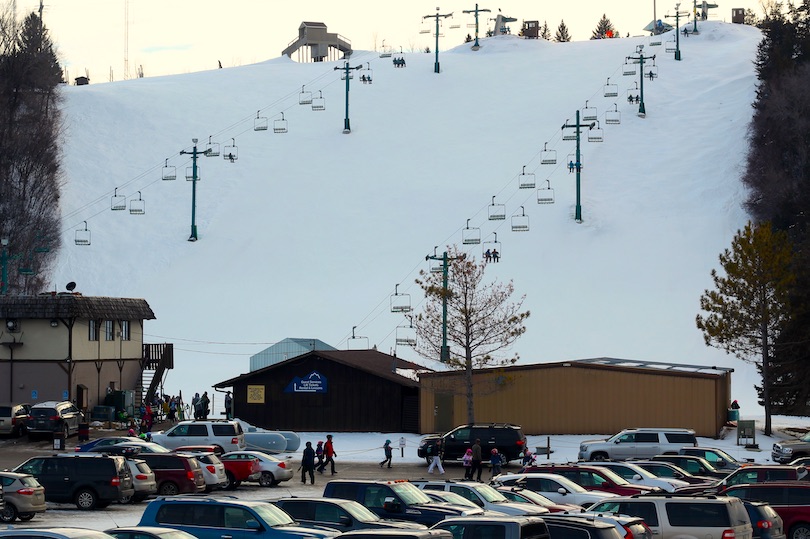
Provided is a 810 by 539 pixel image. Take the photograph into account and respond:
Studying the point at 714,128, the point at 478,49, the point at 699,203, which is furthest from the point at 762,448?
the point at 478,49

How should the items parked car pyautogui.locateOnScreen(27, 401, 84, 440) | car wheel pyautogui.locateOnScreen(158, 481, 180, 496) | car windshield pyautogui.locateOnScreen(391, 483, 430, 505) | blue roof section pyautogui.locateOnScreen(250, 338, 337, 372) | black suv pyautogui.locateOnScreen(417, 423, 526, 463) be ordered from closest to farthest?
car windshield pyautogui.locateOnScreen(391, 483, 430, 505)
car wheel pyautogui.locateOnScreen(158, 481, 180, 496)
black suv pyautogui.locateOnScreen(417, 423, 526, 463)
parked car pyautogui.locateOnScreen(27, 401, 84, 440)
blue roof section pyautogui.locateOnScreen(250, 338, 337, 372)

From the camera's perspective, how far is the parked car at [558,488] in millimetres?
25469

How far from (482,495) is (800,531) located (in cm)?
609

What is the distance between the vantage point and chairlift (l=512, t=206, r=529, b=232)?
74.2m

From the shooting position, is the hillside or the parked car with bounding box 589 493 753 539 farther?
the hillside

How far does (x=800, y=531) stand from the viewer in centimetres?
2339

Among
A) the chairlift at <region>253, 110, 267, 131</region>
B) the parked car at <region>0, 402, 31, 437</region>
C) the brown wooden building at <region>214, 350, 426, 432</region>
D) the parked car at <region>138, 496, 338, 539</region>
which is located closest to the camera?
the parked car at <region>138, 496, 338, 539</region>

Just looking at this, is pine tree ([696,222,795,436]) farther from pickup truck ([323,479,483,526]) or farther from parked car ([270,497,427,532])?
parked car ([270,497,427,532])

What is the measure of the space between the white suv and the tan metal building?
28.6ft

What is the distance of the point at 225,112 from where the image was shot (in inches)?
4200

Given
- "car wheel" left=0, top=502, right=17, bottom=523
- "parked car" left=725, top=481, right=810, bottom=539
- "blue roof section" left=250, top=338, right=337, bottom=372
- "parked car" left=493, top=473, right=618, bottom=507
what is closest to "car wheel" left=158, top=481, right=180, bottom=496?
"car wheel" left=0, top=502, right=17, bottom=523

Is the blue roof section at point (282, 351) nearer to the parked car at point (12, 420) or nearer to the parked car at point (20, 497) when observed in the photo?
the parked car at point (12, 420)

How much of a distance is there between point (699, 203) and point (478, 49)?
5483 centimetres

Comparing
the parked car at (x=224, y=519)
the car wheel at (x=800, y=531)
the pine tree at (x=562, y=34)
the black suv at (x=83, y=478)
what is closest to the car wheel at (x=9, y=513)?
the black suv at (x=83, y=478)
